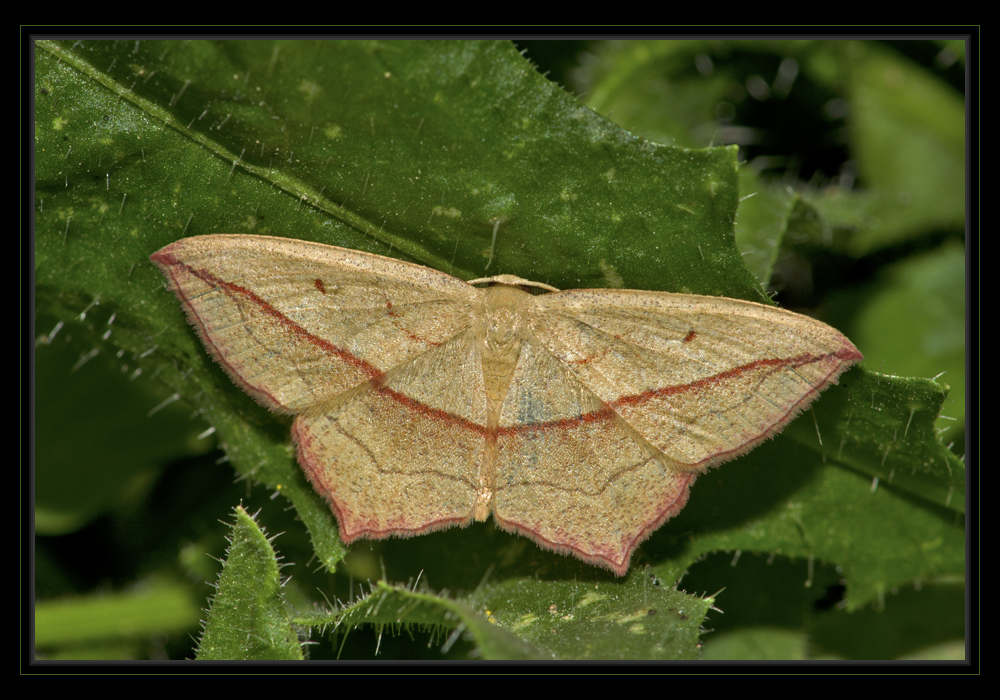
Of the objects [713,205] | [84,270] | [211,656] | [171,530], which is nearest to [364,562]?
[211,656]

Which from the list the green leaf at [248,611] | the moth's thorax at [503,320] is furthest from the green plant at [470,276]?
the moth's thorax at [503,320]

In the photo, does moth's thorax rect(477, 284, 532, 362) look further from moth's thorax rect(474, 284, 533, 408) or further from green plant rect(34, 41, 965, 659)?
green plant rect(34, 41, 965, 659)

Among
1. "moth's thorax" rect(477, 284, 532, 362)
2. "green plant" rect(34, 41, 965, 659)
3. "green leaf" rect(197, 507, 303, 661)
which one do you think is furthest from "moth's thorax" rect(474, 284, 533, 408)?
"green leaf" rect(197, 507, 303, 661)

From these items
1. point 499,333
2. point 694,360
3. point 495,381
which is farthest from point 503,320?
A: point 694,360

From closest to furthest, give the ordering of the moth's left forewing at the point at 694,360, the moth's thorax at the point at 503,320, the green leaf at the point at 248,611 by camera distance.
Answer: the moth's left forewing at the point at 694,360
the green leaf at the point at 248,611
the moth's thorax at the point at 503,320

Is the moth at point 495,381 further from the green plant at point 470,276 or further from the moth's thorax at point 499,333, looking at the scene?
the green plant at point 470,276
